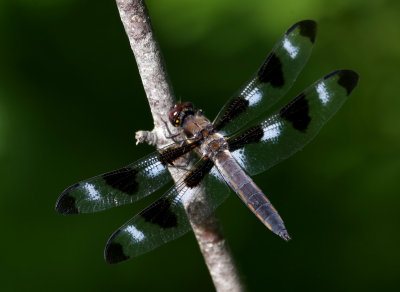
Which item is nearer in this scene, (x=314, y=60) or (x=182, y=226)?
(x=182, y=226)

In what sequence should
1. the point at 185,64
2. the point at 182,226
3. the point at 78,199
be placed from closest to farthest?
the point at 78,199 → the point at 182,226 → the point at 185,64

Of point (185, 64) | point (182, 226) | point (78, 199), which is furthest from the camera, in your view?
point (185, 64)

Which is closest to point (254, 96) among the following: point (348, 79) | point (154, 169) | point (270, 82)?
point (270, 82)

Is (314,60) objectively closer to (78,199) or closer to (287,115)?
(287,115)

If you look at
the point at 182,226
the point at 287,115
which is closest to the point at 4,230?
the point at 182,226

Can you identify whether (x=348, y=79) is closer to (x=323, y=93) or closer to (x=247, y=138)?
(x=323, y=93)

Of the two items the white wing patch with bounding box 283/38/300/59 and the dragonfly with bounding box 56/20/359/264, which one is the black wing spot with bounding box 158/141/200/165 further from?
the white wing patch with bounding box 283/38/300/59
